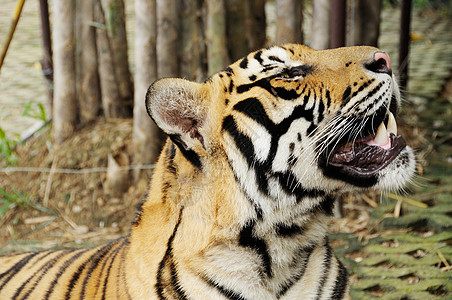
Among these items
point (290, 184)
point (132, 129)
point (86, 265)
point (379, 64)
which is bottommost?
point (132, 129)

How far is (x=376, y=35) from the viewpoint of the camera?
4949mm

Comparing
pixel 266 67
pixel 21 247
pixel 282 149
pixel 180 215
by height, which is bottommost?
pixel 21 247

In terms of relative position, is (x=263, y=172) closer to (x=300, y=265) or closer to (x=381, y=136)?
(x=300, y=265)

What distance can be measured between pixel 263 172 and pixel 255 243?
25cm

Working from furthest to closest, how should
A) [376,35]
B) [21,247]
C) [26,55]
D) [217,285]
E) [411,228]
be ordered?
[26,55]
[376,35]
[21,247]
[411,228]
[217,285]

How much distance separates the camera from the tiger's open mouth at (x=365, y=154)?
2150mm

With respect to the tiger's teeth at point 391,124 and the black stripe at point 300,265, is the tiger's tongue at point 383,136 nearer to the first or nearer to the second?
the tiger's teeth at point 391,124

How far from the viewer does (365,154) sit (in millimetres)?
2186

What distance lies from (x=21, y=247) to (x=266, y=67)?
96.0 inches

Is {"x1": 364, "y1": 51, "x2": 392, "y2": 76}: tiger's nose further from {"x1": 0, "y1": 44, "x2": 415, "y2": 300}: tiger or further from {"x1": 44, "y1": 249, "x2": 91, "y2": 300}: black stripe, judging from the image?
{"x1": 44, "y1": 249, "x2": 91, "y2": 300}: black stripe

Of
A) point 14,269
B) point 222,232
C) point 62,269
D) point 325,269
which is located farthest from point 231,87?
point 14,269

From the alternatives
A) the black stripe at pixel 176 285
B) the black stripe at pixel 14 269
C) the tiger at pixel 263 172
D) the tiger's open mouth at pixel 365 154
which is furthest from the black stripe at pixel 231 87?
the black stripe at pixel 14 269

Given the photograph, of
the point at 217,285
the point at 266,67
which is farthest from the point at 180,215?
the point at 266,67

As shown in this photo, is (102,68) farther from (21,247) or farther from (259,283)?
(259,283)
